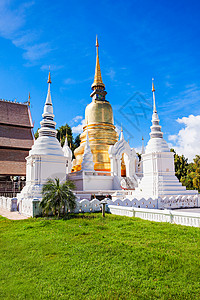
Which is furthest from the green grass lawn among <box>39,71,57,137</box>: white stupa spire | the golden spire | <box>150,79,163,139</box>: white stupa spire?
the golden spire

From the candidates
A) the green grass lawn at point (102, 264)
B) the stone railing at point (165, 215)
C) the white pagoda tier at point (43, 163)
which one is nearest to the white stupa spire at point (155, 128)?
the white pagoda tier at point (43, 163)

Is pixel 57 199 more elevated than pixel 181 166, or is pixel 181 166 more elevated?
pixel 181 166

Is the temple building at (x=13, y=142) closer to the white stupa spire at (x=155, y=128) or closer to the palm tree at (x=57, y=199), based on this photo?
the white stupa spire at (x=155, y=128)

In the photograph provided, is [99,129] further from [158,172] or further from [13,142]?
[158,172]

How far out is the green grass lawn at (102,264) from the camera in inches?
159

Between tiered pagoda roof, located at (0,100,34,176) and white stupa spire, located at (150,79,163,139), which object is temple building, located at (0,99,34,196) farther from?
white stupa spire, located at (150,79,163,139)

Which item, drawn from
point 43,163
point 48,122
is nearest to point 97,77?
point 48,122

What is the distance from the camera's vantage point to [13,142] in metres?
29.1

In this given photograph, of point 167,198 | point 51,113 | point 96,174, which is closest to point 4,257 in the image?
point 167,198

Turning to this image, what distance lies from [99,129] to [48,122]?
9746mm

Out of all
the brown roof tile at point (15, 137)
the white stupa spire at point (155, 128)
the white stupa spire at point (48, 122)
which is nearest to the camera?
the white stupa spire at point (48, 122)

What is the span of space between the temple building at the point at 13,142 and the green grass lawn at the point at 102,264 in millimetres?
19050

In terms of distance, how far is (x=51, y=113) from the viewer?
19.7 meters

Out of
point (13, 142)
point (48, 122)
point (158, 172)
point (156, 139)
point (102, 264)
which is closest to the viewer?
point (102, 264)
